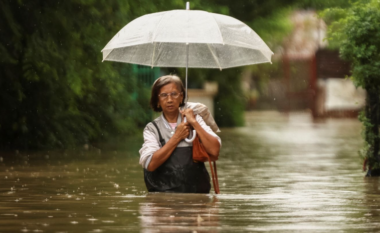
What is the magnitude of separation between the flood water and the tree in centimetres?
65

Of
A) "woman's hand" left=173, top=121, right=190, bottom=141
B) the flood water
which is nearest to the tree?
the flood water

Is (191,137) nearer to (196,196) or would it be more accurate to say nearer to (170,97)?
(170,97)

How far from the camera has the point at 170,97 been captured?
8.45 meters

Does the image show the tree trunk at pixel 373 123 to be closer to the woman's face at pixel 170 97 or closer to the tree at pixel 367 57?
the tree at pixel 367 57

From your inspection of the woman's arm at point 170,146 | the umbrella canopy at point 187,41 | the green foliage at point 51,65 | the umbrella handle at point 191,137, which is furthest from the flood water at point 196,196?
the umbrella canopy at point 187,41

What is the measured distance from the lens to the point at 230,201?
29.6ft

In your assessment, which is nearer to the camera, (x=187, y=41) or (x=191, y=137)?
(x=191, y=137)

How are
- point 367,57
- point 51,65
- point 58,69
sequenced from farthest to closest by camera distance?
point 58,69
point 51,65
point 367,57

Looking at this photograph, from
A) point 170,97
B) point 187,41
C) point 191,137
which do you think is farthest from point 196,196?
point 187,41

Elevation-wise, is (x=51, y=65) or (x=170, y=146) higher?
(x=51, y=65)

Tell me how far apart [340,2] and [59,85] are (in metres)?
16.5

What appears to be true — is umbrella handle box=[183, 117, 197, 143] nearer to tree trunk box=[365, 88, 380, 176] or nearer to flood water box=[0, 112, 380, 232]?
flood water box=[0, 112, 380, 232]

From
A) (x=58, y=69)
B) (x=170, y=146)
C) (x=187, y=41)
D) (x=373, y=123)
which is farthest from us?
(x=58, y=69)

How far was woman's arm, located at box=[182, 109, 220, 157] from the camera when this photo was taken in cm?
829
